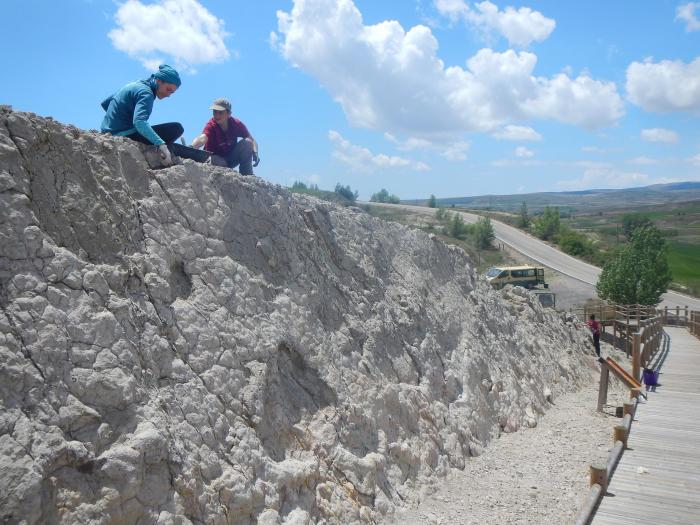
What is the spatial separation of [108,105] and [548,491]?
293 inches

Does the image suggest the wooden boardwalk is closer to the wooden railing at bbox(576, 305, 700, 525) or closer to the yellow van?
the wooden railing at bbox(576, 305, 700, 525)

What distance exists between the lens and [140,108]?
586 cm

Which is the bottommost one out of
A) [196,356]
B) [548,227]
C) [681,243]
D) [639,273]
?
[681,243]

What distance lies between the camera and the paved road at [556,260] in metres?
44.0

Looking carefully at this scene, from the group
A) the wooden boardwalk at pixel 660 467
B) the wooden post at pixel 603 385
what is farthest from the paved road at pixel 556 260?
the wooden boardwalk at pixel 660 467

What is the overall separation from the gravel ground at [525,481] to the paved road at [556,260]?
34.9m

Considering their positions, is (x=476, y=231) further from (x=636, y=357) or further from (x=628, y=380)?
(x=628, y=380)

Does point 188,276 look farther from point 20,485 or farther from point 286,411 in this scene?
point 20,485

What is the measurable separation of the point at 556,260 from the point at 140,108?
52097 millimetres

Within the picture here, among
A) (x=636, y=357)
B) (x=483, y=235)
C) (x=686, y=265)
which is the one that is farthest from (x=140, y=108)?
(x=686, y=265)

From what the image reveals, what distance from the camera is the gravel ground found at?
6.87 metres

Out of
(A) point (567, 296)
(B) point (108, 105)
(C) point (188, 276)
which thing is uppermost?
(B) point (108, 105)

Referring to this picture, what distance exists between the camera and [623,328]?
22906 millimetres

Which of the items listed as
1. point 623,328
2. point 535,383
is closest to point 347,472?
point 535,383
